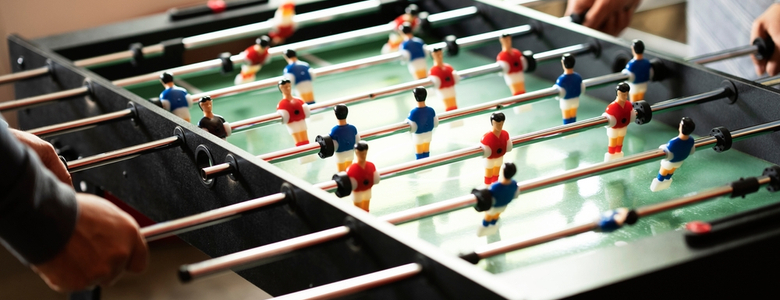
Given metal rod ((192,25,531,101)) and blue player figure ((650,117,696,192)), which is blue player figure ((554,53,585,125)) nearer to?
blue player figure ((650,117,696,192))

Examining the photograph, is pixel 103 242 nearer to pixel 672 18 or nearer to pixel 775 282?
pixel 775 282

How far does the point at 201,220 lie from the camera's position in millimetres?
1026

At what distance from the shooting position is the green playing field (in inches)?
46.4

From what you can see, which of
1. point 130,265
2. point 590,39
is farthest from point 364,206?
point 590,39

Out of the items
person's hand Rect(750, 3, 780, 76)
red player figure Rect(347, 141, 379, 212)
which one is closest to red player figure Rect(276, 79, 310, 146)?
red player figure Rect(347, 141, 379, 212)

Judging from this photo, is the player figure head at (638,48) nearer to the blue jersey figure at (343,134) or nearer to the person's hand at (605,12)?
the person's hand at (605,12)

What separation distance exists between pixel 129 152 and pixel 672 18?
3.44 metres

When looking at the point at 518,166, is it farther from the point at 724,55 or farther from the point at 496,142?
the point at 724,55

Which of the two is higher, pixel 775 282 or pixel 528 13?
pixel 528 13

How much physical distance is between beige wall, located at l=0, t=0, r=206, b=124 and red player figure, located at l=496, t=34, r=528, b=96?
191 centimetres

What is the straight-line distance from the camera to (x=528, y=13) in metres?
1.97

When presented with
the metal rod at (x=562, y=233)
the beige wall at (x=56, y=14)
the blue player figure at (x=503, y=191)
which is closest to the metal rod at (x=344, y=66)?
the blue player figure at (x=503, y=191)

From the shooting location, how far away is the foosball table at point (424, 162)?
90 cm

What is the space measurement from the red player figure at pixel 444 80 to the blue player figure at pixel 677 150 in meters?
0.48
